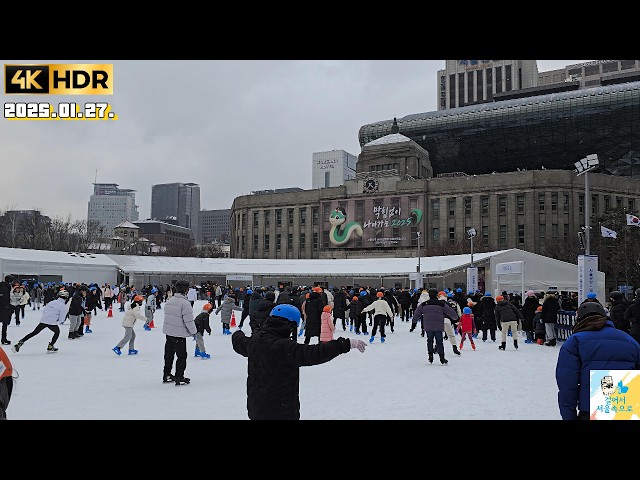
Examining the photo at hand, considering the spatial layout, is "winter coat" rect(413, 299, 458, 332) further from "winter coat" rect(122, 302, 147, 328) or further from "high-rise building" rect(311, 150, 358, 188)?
"high-rise building" rect(311, 150, 358, 188)

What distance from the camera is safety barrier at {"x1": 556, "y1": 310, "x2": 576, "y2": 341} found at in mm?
14984

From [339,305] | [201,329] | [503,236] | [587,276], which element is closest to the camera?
[201,329]

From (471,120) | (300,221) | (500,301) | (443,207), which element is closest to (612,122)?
(471,120)

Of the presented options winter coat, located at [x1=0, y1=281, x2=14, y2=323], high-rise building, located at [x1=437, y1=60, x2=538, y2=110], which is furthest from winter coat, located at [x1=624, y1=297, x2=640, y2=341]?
high-rise building, located at [x1=437, y1=60, x2=538, y2=110]

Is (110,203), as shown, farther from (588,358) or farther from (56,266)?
(588,358)

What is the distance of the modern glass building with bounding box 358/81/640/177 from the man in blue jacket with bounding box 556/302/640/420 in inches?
3079

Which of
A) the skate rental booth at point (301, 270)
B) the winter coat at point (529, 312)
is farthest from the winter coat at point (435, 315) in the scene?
the skate rental booth at point (301, 270)

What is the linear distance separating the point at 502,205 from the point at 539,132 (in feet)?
73.9

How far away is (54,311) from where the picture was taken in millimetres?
11578

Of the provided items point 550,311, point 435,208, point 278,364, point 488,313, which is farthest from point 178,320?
point 435,208
